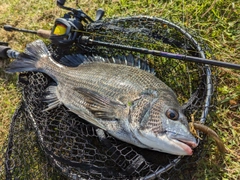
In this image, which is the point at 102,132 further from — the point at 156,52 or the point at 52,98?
the point at 156,52

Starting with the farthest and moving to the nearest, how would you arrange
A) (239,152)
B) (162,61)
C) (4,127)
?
(4,127), (162,61), (239,152)

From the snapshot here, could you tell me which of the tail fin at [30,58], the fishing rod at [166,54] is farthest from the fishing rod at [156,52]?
the tail fin at [30,58]

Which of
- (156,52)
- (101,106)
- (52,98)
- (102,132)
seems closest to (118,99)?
(101,106)

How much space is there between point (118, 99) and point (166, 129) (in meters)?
0.60

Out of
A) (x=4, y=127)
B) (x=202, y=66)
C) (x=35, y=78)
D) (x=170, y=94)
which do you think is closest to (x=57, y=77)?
(x=35, y=78)

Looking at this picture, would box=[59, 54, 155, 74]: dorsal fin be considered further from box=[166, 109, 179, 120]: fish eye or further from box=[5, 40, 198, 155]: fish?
box=[166, 109, 179, 120]: fish eye

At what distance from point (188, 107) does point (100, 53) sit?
49.5 inches

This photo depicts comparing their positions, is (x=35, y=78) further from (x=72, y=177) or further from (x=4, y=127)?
(x=72, y=177)

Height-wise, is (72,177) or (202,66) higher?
(202,66)

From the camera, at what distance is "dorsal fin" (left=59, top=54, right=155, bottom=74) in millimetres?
3143

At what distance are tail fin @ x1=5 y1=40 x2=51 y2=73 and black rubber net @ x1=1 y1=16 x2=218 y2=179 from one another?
0.11 metres

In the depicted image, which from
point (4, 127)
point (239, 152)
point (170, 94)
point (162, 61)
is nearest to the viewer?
point (170, 94)

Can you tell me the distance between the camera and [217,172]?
2855 mm

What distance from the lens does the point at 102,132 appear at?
9.77 ft
